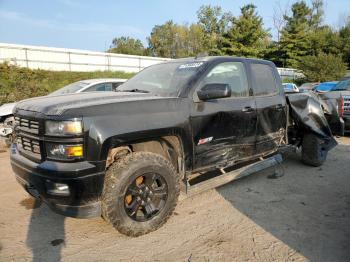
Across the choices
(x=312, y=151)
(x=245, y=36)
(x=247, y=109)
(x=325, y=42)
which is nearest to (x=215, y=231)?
(x=247, y=109)

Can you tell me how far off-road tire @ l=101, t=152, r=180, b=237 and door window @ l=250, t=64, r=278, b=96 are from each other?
199 cm

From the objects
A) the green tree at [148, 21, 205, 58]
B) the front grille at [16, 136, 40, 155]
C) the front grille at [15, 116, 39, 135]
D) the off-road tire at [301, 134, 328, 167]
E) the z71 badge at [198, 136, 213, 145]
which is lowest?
the off-road tire at [301, 134, 328, 167]

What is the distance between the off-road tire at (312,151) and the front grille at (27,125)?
459 cm

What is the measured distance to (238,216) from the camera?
3949 mm

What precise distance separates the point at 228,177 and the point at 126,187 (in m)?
1.67

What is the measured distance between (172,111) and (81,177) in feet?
3.97

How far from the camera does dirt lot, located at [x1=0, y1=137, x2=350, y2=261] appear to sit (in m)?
3.10

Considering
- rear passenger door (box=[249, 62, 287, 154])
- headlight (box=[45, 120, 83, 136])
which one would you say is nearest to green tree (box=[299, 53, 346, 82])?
rear passenger door (box=[249, 62, 287, 154])

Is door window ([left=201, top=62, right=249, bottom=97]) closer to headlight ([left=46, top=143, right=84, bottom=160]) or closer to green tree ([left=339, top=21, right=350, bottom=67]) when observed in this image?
headlight ([left=46, top=143, right=84, bottom=160])

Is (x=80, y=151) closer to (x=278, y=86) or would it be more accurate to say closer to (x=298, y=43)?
(x=278, y=86)

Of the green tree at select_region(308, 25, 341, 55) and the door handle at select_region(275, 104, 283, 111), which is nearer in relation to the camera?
the door handle at select_region(275, 104, 283, 111)

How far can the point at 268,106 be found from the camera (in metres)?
4.86

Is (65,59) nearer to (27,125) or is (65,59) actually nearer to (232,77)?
(232,77)

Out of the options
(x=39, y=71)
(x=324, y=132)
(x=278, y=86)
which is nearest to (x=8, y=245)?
(x=278, y=86)
